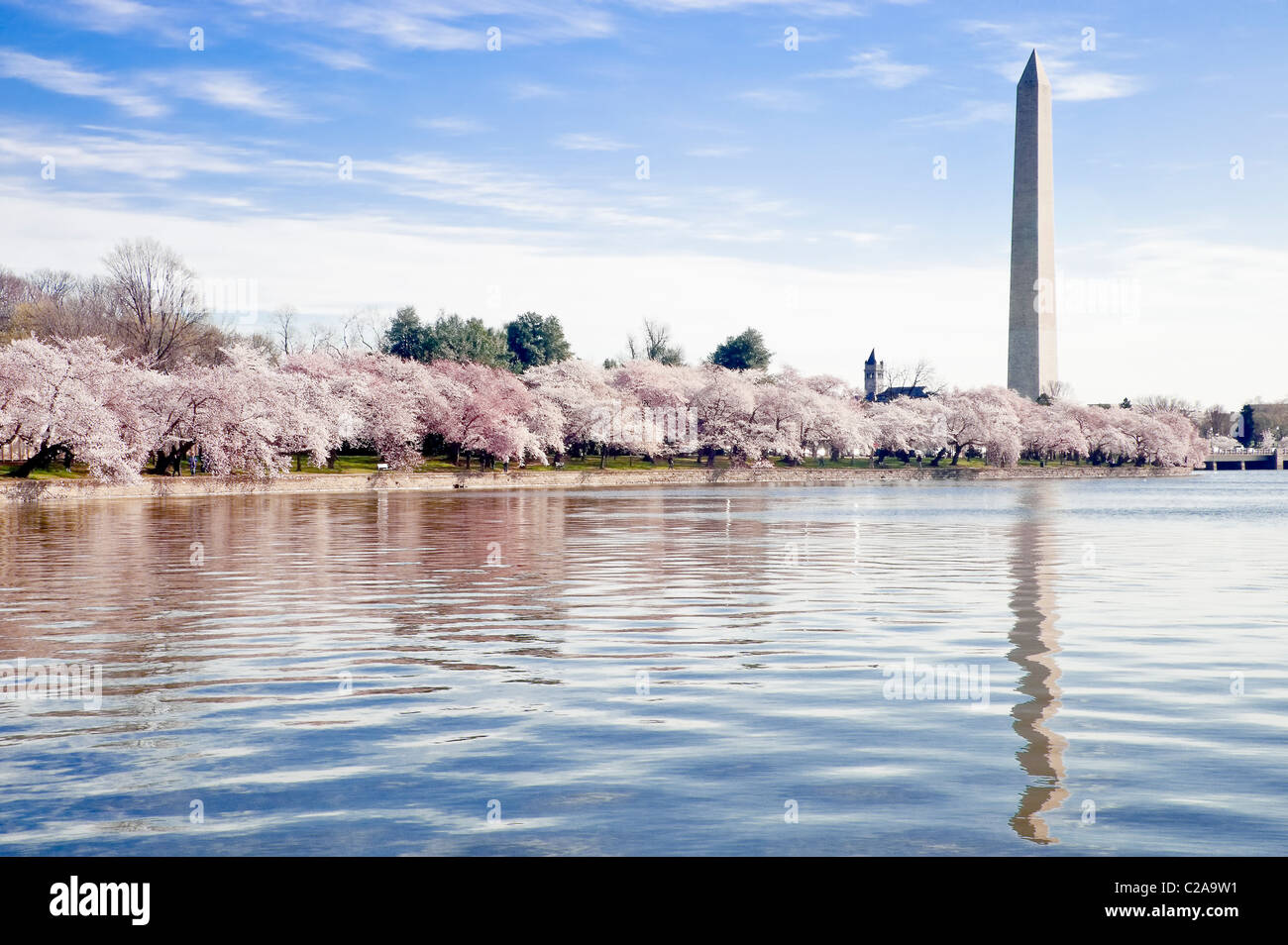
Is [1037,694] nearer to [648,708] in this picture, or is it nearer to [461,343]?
[648,708]

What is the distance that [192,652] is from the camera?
568 inches

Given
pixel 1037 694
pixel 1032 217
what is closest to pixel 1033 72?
pixel 1032 217

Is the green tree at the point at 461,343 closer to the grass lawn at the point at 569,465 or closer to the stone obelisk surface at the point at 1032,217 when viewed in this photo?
the grass lawn at the point at 569,465

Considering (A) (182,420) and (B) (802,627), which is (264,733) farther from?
(A) (182,420)

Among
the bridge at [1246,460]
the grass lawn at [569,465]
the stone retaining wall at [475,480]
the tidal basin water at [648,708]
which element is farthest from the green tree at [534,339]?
the tidal basin water at [648,708]

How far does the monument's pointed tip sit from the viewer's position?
10281 centimetres

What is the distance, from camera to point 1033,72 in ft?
338

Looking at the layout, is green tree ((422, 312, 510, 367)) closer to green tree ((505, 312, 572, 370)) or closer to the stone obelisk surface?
green tree ((505, 312, 572, 370))

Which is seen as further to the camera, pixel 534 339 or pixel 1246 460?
pixel 1246 460

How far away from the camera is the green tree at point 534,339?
142 meters

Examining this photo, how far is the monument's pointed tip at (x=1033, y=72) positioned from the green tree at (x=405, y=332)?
2297 inches

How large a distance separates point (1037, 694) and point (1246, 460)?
183 m

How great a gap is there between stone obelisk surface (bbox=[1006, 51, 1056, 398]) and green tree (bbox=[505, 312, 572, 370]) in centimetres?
5259

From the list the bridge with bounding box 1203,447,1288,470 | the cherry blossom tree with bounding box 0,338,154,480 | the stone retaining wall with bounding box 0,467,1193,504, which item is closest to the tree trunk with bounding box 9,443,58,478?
the cherry blossom tree with bounding box 0,338,154,480
